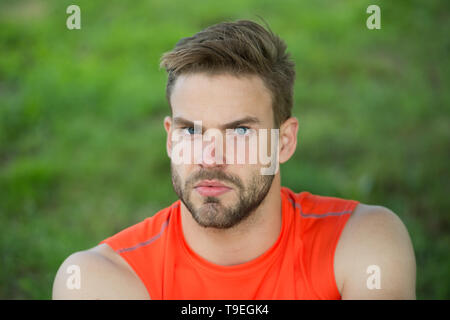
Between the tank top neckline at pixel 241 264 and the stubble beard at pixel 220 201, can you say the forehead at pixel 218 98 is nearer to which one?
the stubble beard at pixel 220 201

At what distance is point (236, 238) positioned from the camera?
260cm

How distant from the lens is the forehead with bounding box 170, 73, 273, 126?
2.43 metres

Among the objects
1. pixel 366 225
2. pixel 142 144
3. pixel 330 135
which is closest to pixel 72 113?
pixel 142 144

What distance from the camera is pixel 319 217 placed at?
2.78 m

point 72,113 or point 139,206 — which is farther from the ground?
point 72,113

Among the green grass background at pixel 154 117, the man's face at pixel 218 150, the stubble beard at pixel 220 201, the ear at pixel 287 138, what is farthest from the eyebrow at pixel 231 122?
the green grass background at pixel 154 117

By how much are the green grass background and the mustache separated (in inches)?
71.6

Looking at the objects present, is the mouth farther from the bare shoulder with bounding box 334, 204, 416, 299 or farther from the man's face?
the bare shoulder with bounding box 334, 204, 416, 299

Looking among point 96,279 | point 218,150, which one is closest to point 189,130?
point 218,150

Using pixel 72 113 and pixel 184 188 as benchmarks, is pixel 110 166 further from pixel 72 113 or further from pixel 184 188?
pixel 184 188

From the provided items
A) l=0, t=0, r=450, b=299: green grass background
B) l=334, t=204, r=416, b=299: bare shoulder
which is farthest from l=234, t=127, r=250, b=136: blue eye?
l=0, t=0, r=450, b=299: green grass background

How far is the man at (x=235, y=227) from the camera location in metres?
2.44

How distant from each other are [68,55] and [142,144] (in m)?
1.81

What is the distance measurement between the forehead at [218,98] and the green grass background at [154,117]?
1.91m
